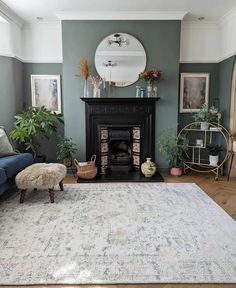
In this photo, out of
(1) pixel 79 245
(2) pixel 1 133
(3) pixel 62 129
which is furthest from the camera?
(3) pixel 62 129

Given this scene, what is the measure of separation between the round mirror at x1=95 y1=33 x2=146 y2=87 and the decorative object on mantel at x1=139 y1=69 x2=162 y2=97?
225 mm

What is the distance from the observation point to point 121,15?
4.42 m

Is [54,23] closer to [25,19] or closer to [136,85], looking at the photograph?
[25,19]

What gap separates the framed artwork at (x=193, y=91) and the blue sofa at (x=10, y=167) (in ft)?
10.1

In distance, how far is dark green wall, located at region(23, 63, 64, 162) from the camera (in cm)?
495

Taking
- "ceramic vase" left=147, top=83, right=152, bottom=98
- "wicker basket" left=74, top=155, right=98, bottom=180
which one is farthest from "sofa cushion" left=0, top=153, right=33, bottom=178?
"ceramic vase" left=147, top=83, right=152, bottom=98

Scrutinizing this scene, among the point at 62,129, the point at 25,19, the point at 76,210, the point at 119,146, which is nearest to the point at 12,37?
the point at 25,19

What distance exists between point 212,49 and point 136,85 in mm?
1697

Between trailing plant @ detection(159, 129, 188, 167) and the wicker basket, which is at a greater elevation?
trailing plant @ detection(159, 129, 188, 167)

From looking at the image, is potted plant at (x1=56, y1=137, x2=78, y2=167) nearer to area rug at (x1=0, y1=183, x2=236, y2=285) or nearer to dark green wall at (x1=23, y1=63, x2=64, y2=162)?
dark green wall at (x1=23, y1=63, x2=64, y2=162)

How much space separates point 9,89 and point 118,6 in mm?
2423

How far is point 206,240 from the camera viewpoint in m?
2.30

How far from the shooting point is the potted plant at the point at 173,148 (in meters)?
4.50

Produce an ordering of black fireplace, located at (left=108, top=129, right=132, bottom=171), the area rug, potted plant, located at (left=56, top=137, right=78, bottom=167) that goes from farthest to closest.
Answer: black fireplace, located at (left=108, top=129, right=132, bottom=171), potted plant, located at (left=56, top=137, right=78, bottom=167), the area rug
